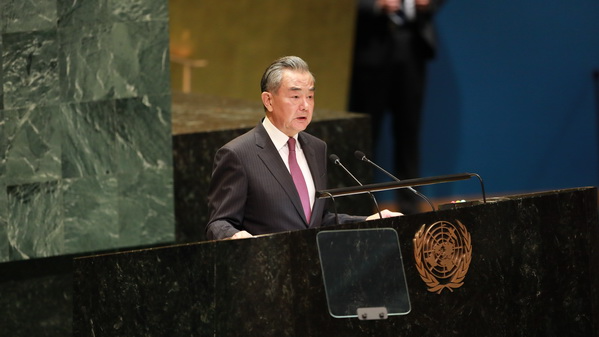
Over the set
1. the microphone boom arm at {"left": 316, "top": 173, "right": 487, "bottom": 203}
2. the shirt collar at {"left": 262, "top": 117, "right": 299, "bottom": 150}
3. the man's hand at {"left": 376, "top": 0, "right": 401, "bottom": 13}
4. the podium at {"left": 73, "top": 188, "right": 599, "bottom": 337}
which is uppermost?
the man's hand at {"left": 376, "top": 0, "right": 401, "bottom": 13}

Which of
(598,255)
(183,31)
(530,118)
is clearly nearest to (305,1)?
(183,31)

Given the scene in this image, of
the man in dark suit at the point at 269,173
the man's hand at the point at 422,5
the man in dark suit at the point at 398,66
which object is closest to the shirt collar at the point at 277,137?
the man in dark suit at the point at 269,173

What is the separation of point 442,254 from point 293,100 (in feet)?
2.97

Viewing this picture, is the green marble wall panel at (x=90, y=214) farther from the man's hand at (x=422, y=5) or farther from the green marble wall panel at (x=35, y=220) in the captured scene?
the man's hand at (x=422, y=5)

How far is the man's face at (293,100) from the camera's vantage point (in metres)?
5.07

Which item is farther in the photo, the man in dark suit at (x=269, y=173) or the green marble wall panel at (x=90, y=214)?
the green marble wall panel at (x=90, y=214)

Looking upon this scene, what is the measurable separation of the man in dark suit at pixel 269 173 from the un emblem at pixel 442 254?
615 millimetres

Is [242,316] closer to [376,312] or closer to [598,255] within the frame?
[376,312]

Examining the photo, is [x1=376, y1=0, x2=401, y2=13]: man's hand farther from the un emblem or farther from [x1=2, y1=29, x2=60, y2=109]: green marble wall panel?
the un emblem

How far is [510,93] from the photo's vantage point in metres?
10.2

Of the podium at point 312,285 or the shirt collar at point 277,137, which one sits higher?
the shirt collar at point 277,137

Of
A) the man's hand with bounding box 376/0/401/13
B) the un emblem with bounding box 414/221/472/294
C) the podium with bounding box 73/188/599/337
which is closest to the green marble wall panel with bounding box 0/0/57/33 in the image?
the podium with bounding box 73/188/599/337

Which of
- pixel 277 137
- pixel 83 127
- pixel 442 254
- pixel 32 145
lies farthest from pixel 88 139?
pixel 442 254

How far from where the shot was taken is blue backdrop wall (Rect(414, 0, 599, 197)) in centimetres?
1002
